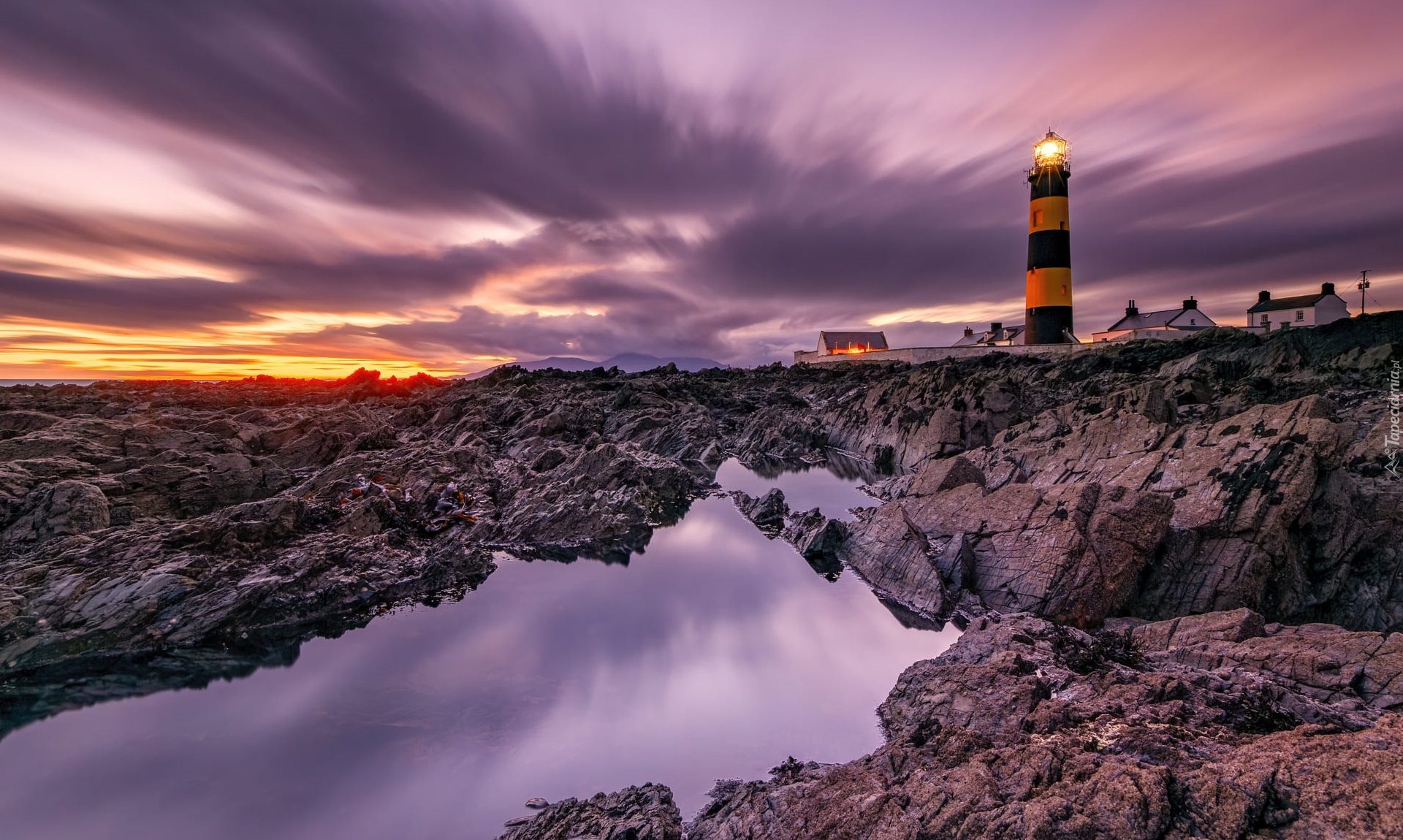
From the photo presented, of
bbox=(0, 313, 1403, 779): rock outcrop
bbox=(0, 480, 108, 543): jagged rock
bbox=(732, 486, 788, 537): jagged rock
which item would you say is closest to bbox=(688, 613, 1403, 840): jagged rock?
bbox=(0, 313, 1403, 779): rock outcrop

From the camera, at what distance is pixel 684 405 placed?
45.7 metres

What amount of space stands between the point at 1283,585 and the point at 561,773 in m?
14.6

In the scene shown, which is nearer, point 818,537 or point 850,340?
point 818,537

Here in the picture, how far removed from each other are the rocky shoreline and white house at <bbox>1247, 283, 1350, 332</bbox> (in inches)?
2007

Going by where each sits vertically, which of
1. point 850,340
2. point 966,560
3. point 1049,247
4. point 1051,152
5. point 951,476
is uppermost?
point 1051,152

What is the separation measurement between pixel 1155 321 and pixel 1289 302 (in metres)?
13.4

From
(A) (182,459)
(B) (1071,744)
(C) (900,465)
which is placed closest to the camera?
(B) (1071,744)

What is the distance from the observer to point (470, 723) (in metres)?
10.3

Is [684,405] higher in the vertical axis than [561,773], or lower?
higher

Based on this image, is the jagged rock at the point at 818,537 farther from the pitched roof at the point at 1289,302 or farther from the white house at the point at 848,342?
the pitched roof at the point at 1289,302

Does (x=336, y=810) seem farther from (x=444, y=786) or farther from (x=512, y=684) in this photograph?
(x=512, y=684)

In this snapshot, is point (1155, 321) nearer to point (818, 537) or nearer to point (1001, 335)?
point (1001, 335)

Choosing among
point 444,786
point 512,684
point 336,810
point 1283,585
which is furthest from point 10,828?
point 1283,585

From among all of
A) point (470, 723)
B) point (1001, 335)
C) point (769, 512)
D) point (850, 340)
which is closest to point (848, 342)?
point (850, 340)
